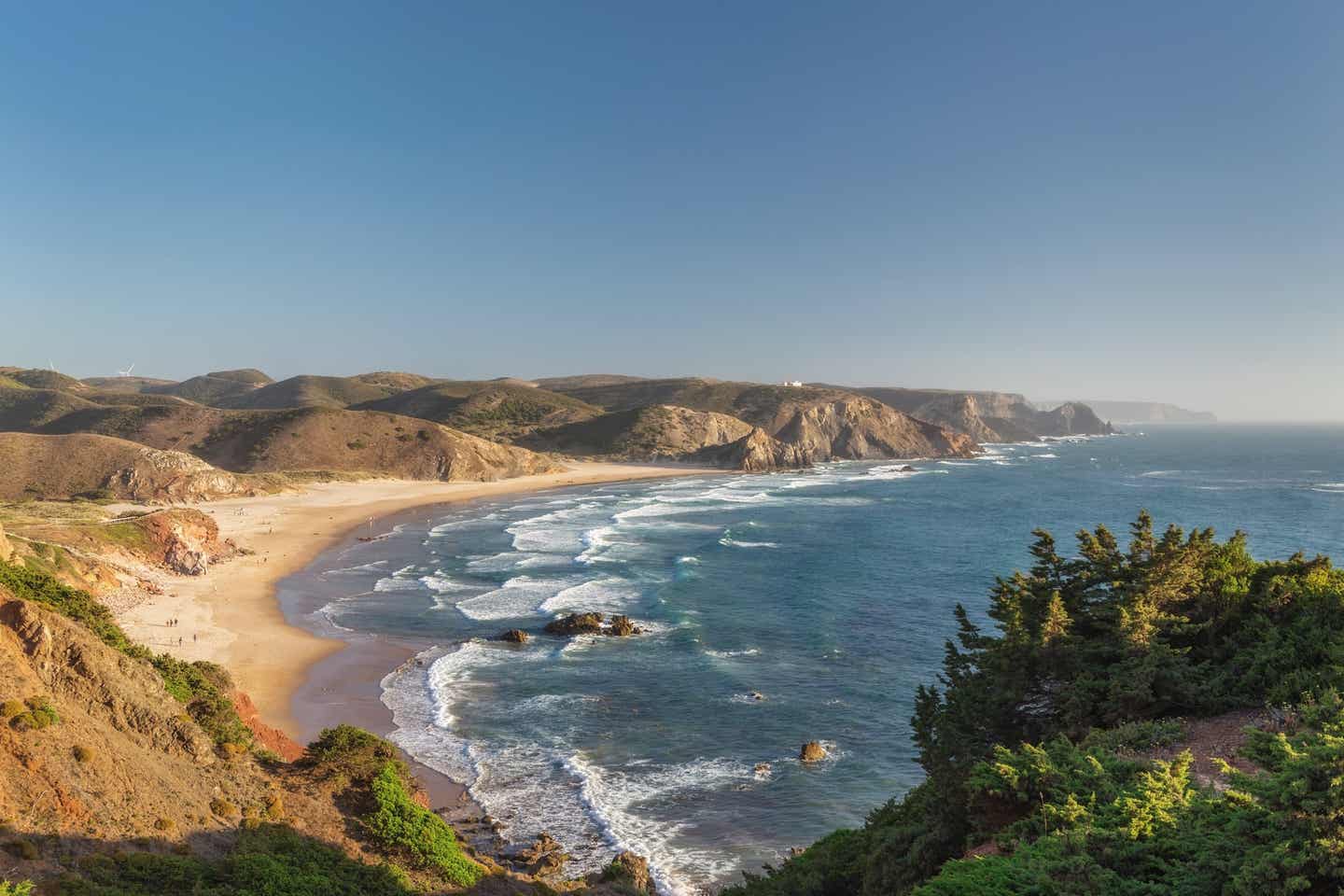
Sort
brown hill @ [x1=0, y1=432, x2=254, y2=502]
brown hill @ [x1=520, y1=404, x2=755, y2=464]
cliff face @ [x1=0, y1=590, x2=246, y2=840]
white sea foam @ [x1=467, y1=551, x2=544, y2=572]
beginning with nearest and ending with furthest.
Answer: cliff face @ [x1=0, y1=590, x2=246, y2=840]
white sea foam @ [x1=467, y1=551, x2=544, y2=572]
brown hill @ [x1=0, y1=432, x2=254, y2=502]
brown hill @ [x1=520, y1=404, x2=755, y2=464]

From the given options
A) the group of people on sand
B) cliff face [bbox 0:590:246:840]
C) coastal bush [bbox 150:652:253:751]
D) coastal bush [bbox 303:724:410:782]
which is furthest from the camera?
the group of people on sand

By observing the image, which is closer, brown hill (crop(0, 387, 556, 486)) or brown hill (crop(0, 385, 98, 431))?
brown hill (crop(0, 387, 556, 486))

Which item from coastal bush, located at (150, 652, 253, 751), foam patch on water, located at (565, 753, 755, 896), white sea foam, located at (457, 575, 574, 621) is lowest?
foam patch on water, located at (565, 753, 755, 896)

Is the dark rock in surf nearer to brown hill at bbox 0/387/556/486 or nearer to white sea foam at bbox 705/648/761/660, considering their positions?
white sea foam at bbox 705/648/761/660

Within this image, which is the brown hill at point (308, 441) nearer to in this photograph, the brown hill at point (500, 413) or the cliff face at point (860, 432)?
the brown hill at point (500, 413)

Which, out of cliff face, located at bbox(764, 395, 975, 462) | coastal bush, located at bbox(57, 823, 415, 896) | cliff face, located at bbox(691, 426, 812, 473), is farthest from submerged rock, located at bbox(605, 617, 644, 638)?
cliff face, located at bbox(764, 395, 975, 462)

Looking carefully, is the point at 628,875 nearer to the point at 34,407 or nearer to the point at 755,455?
the point at 755,455
